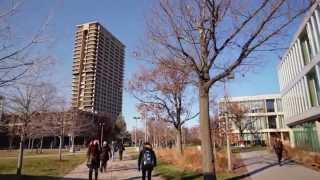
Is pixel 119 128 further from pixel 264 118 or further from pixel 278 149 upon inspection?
pixel 278 149

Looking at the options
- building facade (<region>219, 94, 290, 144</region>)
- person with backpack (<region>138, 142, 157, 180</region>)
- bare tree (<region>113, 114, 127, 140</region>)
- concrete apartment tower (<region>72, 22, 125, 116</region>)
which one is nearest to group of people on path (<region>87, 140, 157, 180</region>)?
person with backpack (<region>138, 142, 157, 180</region>)

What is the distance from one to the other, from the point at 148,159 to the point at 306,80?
92.9 feet

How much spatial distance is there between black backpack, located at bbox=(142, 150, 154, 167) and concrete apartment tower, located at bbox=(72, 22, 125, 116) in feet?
101

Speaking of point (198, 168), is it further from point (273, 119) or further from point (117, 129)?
point (117, 129)

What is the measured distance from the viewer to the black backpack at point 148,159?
13094mm

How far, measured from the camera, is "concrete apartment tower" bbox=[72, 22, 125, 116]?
46.8m

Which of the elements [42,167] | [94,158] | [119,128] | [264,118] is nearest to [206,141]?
[94,158]

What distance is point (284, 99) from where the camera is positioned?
51812mm

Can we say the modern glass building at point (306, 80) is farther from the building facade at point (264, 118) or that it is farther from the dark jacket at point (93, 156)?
the building facade at point (264, 118)

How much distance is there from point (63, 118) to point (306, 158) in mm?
24561

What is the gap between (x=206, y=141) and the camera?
12.1 m

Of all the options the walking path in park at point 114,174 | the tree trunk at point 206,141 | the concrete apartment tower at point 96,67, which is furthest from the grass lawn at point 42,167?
the concrete apartment tower at point 96,67

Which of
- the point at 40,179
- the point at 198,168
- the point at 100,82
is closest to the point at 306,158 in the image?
the point at 198,168

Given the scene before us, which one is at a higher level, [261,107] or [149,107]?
[261,107]
